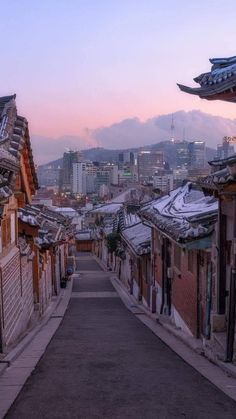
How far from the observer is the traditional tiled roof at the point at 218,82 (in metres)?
10.3

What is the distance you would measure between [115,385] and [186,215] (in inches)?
301

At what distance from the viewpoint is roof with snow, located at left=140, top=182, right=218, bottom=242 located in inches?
524

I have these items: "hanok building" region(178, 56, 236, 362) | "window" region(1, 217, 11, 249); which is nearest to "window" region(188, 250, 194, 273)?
"hanok building" region(178, 56, 236, 362)

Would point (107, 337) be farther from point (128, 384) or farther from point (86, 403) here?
point (86, 403)

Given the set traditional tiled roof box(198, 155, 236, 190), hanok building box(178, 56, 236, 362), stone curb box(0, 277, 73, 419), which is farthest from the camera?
hanok building box(178, 56, 236, 362)

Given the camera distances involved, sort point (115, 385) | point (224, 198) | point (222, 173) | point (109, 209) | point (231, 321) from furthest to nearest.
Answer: point (109, 209) < point (224, 198) < point (231, 321) < point (222, 173) < point (115, 385)

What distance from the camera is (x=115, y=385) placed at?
8.81 metres

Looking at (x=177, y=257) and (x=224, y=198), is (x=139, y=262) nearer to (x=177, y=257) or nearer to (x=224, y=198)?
(x=177, y=257)

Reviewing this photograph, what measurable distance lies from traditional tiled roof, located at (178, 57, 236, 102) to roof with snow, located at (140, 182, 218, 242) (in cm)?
325

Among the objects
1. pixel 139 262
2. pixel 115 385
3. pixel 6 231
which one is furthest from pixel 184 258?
pixel 139 262

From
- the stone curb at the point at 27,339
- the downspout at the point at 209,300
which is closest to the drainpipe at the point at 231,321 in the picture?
the downspout at the point at 209,300

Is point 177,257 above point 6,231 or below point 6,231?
below

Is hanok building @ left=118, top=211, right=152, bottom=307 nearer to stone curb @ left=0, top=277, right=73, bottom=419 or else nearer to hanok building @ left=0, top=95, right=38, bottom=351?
stone curb @ left=0, top=277, right=73, bottom=419

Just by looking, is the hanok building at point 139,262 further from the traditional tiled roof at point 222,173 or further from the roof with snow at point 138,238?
the traditional tiled roof at point 222,173
